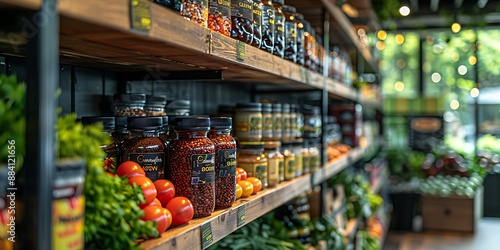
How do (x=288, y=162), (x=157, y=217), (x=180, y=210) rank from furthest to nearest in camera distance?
(x=288, y=162), (x=180, y=210), (x=157, y=217)

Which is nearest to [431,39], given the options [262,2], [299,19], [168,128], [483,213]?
[483,213]

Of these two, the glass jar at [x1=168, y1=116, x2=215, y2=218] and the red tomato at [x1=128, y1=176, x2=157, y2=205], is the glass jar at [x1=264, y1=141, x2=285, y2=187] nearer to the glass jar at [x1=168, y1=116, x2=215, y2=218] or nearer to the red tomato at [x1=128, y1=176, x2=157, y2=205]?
the glass jar at [x1=168, y1=116, x2=215, y2=218]

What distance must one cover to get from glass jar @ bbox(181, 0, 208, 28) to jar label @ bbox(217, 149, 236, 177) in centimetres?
39

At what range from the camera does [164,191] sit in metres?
1.53

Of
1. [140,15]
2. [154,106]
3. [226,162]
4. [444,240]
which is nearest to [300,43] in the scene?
[154,106]

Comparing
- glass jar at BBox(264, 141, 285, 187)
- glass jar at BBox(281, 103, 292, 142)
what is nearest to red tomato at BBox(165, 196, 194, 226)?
glass jar at BBox(264, 141, 285, 187)

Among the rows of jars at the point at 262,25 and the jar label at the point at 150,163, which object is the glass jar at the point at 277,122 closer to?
the rows of jars at the point at 262,25

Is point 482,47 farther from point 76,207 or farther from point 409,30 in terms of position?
point 76,207

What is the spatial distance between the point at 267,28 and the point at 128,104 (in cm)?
60

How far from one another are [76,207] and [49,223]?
0.10 meters

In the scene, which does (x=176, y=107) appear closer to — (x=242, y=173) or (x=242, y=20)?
(x=242, y=173)

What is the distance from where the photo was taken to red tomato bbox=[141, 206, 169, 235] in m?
1.36

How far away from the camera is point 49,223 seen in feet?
2.96

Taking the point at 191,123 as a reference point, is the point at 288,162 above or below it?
below
